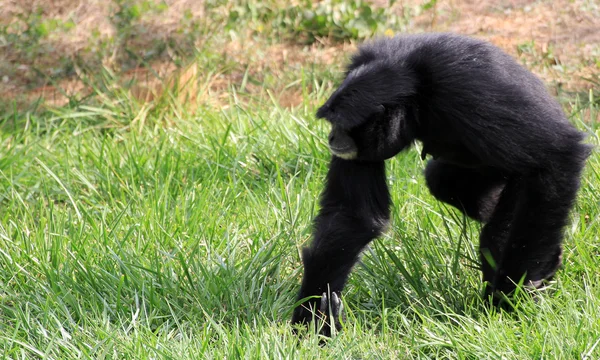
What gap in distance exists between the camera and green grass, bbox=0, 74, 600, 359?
398cm

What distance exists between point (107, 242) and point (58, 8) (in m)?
5.32

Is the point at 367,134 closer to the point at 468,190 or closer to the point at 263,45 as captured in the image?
the point at 468,190

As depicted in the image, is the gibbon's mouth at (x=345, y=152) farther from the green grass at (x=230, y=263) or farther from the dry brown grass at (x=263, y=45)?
the dry brown grass at (x=263, y=45)

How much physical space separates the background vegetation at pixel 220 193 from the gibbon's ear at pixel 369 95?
3.11 feet

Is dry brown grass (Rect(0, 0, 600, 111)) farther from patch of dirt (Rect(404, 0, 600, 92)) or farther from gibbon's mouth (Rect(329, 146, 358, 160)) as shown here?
gibbon's mouth (Rect(329, 146, 358, 160))

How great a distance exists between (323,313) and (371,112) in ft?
3.66

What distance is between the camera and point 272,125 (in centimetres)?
675

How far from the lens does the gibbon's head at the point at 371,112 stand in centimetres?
421

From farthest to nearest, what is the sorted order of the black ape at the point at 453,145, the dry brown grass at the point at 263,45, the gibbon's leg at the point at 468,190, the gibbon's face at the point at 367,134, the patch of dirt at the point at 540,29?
the dry brown grass at the point at 263,45 < the patch of dirt at the point at 540,29 < the gibbon's leg at the point at 468,190 < the gibbon's face at the point at 367,134 < the black ape at the point at 453,145

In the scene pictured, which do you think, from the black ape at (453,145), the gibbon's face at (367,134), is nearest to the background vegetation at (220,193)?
the black ape at (453,145)

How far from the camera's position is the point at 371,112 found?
13.8 ft

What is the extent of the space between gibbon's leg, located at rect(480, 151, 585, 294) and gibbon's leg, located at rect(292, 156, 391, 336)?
680 mm

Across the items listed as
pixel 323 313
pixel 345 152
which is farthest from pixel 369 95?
pixel 323 313

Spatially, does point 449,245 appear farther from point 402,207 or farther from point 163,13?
point 163,13
